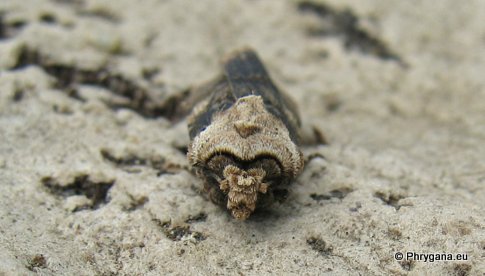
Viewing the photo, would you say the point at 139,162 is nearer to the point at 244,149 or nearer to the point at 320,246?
the point at 244,149

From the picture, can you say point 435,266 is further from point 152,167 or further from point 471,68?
point 471,68

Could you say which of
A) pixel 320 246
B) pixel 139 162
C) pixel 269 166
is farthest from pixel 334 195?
pixel 139 162

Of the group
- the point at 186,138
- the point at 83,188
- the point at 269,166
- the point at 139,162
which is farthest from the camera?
the point at 186,138

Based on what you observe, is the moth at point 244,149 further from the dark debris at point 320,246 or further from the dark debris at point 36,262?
the dark debris at point 36,262

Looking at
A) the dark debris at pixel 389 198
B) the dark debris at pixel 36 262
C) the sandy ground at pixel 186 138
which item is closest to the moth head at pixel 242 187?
the sandy ground at pixel 186 138

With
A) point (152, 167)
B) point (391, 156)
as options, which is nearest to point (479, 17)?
point (391, 156)

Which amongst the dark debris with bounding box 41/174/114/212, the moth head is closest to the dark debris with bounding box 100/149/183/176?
the dark debris with bounding box 41/174/114/212
